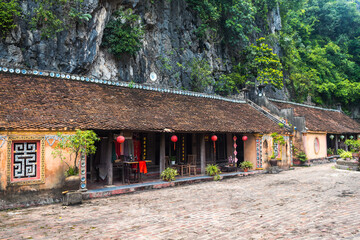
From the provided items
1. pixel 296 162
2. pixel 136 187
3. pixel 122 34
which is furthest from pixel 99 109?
pixel 296 162

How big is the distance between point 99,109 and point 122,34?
9.48 m

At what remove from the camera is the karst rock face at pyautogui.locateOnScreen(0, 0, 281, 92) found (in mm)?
15875

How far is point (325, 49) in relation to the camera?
36.2 meters

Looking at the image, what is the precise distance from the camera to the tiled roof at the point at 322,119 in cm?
2301

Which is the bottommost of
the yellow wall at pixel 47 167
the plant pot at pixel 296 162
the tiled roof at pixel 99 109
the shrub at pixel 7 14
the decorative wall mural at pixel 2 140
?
the plant pot at pixel 296 162

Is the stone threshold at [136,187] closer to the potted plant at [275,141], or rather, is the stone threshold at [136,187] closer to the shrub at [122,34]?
the potted plant at [275,141]

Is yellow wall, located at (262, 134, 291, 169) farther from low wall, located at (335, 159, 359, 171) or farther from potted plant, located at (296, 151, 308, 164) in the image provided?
low wall, located at (335, 159, 359, 171)

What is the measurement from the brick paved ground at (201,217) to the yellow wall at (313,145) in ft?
36.6

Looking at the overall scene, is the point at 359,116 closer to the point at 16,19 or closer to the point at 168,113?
the point at 168,113


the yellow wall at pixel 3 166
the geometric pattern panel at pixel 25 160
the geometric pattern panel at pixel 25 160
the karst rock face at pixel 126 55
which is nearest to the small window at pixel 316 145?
the karst rock face at pixel 126 55

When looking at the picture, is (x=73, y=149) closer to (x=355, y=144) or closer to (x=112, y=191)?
(x=112, y=191)

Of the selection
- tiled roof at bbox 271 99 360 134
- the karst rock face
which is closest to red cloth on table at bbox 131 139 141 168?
the karst rock face

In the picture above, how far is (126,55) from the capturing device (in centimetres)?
1994

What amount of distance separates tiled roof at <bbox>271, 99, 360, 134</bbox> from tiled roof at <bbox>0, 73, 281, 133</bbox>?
8.35 m
